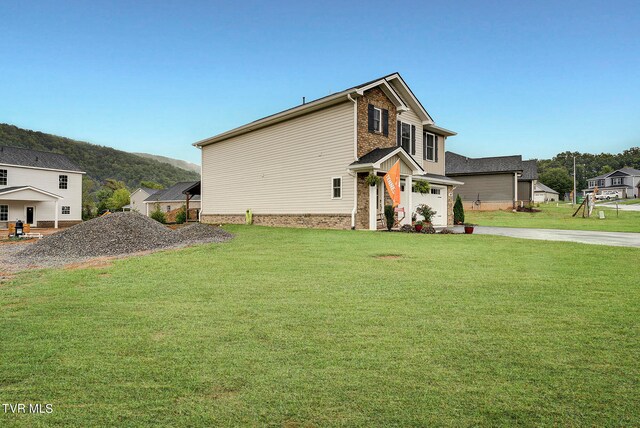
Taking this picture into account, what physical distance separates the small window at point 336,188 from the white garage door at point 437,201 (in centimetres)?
556

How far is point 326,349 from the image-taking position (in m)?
3.41

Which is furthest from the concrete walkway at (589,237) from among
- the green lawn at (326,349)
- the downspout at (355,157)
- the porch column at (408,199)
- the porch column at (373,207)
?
the green lawn at (326,349)

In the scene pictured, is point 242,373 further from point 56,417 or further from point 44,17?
point 44,17

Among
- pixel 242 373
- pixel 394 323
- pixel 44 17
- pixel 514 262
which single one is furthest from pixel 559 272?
pixel 44 17

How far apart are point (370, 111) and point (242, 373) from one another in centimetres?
1741

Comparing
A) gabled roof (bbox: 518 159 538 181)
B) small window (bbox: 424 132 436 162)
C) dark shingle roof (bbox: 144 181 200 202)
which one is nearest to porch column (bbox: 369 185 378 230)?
small window (bbox: 424 132 436 162)

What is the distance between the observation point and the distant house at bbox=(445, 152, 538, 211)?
1453 inches

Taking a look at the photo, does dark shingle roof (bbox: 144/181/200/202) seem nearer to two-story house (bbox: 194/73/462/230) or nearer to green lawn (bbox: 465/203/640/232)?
two-story house (bbox: 194/73/462/230)

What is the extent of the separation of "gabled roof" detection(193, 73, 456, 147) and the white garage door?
420 centimetres

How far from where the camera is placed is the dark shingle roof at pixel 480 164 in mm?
36875

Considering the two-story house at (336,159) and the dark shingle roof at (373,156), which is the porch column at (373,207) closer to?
the two-story house at (336,159)

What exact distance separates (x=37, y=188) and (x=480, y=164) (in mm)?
44909

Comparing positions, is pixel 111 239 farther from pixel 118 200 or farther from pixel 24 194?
pixel 118 200

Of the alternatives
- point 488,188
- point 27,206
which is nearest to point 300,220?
point 488,188
